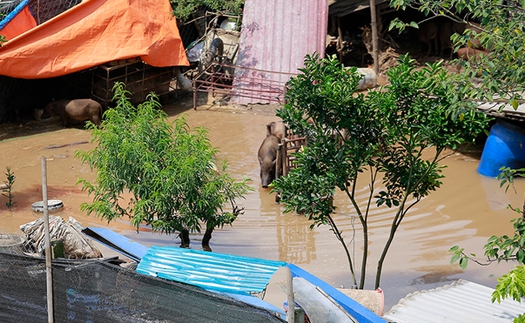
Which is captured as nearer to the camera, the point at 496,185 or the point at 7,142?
the point at 496,185

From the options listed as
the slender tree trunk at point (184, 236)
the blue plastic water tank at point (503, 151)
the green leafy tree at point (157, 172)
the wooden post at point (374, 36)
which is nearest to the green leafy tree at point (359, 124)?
the green leafy tree at point (157, 172)

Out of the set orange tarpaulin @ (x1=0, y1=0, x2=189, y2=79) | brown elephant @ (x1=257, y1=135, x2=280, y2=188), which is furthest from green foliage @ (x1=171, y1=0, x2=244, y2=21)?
brown elephant @ (x1=257, y1=135, x2=280, y2=188)

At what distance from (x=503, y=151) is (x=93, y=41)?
8.84 metres

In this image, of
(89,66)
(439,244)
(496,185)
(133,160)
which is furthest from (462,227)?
(89,66)

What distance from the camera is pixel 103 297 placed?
5488 millimetres

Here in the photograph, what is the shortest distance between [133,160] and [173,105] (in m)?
9.44

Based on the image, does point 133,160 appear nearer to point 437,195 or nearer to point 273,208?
point 273,208

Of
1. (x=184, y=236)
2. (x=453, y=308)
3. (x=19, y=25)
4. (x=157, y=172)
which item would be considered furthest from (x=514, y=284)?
(x=19, y=25)

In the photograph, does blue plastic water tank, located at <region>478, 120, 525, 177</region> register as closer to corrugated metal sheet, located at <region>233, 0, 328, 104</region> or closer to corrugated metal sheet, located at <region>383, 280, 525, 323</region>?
corrugated metal sheet, located at <region>233, 0, 328, 104</region>

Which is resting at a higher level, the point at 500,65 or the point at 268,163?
the point at 500,65

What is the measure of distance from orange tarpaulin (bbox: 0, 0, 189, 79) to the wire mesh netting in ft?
31.1

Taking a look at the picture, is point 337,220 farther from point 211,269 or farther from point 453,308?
point 211,269

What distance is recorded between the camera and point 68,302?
5680 mm

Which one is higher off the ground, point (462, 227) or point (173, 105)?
point (173, 105)
